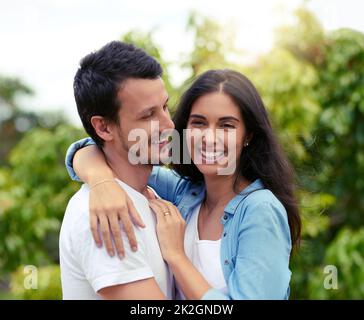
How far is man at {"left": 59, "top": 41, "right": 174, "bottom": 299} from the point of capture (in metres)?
1.37

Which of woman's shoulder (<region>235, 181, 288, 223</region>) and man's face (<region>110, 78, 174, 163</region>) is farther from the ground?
man's face (<region>110, 78, 174, 163</region>)

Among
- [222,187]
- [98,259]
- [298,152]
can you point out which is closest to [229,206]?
[222,187]

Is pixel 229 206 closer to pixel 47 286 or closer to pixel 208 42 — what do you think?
pixel 47 286

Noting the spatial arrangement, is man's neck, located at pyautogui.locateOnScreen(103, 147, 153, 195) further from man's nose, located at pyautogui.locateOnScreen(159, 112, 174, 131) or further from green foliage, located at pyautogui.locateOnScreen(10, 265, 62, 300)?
green foliage, located at pyautogui.locateOnScreen(10, 265, 62, 300)

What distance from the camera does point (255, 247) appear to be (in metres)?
1.38

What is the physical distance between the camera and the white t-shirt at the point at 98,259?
1.36 metres

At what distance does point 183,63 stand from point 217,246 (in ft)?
7.75

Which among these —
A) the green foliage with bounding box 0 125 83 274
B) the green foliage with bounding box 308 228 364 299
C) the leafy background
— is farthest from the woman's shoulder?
the green foliage with bounding box 308 228 364 299

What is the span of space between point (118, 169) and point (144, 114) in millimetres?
186

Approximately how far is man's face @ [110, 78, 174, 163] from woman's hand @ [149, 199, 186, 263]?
0.47 feet

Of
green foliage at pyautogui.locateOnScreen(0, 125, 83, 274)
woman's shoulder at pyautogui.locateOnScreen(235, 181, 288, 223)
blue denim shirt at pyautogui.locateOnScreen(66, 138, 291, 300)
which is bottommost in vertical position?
blue denim shirt at pyautogui.locateOnScreen(66, 138, 291, 300)
